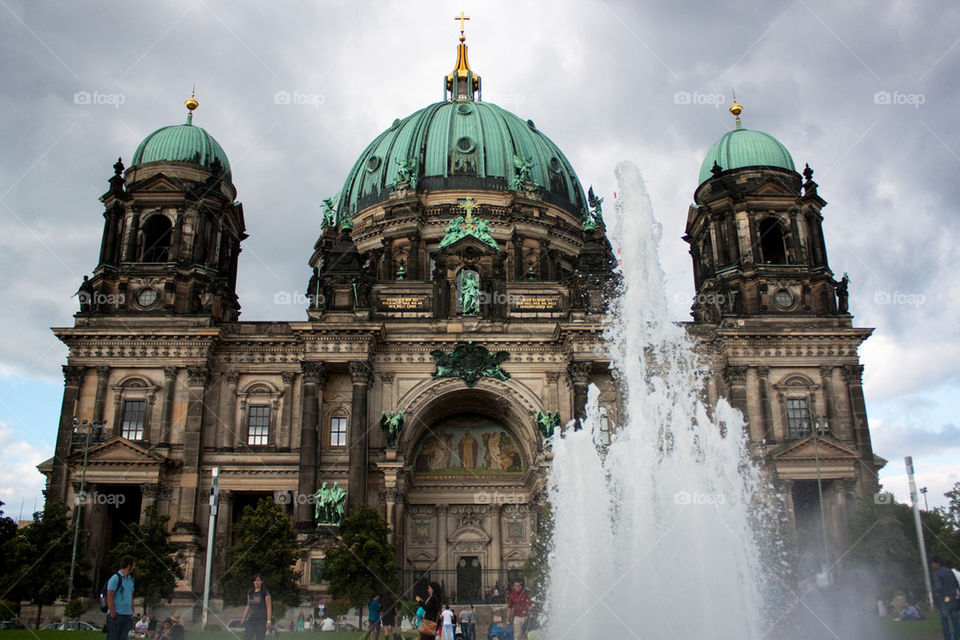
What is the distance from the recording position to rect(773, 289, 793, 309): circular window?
1780 inches

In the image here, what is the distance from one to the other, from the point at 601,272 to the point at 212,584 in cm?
2325

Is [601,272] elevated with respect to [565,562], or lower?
elevated

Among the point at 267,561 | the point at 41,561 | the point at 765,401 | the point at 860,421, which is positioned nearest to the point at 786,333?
the point at 765,401

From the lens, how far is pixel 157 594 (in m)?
33.8

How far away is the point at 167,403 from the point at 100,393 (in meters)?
3.18

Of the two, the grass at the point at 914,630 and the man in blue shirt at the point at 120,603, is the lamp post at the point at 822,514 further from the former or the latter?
the man in blue shirt at the point at 120,603

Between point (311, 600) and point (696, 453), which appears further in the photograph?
point (311, 600)

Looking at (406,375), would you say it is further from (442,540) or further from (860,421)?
(860,421)

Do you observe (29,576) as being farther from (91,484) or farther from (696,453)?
(696,453)

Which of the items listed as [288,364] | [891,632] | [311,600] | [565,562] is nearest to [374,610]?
[565,562]

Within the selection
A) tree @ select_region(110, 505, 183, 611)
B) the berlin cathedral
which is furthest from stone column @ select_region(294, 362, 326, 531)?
tree @ select_region(110, 505, 183, 611)

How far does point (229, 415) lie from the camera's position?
42.4 m

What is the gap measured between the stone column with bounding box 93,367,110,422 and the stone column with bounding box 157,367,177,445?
8.82ft

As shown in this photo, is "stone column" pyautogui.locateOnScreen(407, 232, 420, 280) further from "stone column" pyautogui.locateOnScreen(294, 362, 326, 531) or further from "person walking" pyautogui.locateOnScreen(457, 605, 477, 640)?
"person walking" pyautogui.locateOnScreen(457, 605, 477, 640)
